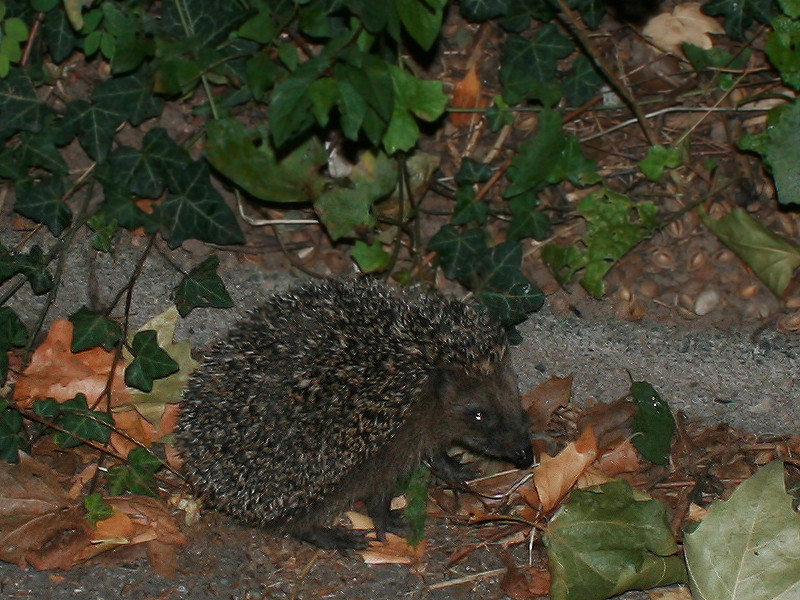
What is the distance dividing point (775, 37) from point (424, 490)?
111 inches

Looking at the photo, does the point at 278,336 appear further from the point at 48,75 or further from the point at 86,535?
the point at 48,75

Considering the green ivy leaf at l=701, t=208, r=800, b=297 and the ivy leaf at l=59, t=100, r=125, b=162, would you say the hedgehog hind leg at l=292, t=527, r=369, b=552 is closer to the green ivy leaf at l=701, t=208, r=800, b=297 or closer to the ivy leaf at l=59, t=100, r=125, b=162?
the ivy leaf at l=59, t=100, r=125, b=162

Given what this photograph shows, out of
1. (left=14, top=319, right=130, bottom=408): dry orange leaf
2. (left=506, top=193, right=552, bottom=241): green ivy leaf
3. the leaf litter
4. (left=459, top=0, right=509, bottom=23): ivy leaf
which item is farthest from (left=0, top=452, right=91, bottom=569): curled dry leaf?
(left=459, top=0, right=509, bottom=23): ivy leaf

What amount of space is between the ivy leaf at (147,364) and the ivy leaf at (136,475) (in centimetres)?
33

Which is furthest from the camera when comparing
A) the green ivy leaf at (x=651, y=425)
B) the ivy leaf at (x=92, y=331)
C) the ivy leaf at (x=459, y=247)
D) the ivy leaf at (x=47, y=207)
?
the ivy leaf at (x=47, y=207)

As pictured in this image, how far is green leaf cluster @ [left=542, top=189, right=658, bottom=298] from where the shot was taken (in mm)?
5297

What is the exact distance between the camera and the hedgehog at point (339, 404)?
468 centimetres

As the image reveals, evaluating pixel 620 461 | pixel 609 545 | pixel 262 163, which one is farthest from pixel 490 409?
pixel 262 163

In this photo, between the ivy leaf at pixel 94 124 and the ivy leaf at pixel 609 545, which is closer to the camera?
the ivy leaf at pixel 609 545

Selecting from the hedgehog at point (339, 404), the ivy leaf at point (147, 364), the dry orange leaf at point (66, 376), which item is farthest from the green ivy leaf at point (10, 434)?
the hedgehog at point (339, 404)

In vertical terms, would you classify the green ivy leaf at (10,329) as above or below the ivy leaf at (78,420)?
above

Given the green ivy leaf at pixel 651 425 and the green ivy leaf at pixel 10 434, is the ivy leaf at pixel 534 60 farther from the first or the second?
the green ivy leaf at pixel 10 434

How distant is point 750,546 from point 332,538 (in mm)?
1848

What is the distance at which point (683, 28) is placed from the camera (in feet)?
18.6
